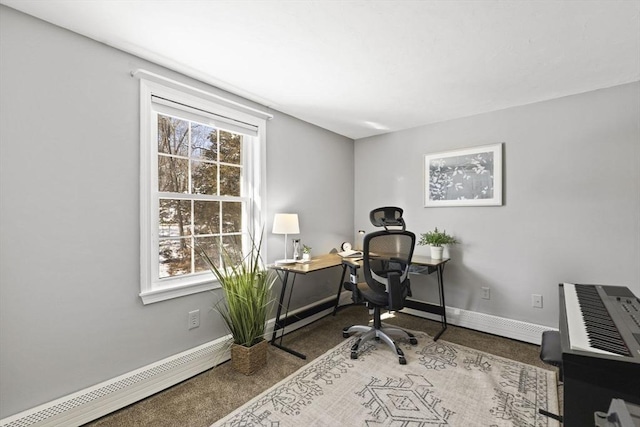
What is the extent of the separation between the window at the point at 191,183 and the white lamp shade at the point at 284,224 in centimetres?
17

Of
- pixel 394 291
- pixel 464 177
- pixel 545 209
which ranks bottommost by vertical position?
pixel 394 291

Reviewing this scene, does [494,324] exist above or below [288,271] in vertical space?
below

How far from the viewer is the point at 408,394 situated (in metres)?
1.94

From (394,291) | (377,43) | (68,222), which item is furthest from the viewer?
(394,291)

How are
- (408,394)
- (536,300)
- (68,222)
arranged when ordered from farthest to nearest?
(536,300) < (408,394) < (68,222)

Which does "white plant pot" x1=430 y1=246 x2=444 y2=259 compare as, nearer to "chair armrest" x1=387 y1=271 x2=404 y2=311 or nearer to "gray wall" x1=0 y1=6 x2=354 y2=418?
"chair armrest" x1=387 y1=271 x2=404 y2=311

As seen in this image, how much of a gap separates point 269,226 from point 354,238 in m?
1.54

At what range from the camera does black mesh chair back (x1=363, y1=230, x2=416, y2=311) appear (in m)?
2.41

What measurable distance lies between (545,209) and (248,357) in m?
2.91

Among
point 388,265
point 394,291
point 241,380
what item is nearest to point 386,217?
point 388,265

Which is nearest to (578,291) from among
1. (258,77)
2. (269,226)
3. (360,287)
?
(360,287)

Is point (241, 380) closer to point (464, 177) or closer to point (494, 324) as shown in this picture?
point (494, 324)

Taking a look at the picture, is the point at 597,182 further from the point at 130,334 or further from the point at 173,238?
the point at 130,334

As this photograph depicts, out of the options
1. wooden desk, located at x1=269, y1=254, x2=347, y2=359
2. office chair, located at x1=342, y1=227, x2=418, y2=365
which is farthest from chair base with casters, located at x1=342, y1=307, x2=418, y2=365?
wooden desk, located at x1=269, y1=254, x2=347, y2=359
